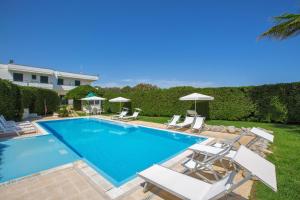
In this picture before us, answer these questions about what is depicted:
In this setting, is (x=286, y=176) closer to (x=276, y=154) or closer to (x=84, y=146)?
(x=276, y=154)

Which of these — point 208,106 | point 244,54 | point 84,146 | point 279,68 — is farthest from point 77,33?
point 279,68

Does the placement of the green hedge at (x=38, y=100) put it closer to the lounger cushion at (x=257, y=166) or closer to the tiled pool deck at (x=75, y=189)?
the tiled pool deck at (x=75, y=189)

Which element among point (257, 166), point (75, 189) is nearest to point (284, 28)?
point (257, 166)

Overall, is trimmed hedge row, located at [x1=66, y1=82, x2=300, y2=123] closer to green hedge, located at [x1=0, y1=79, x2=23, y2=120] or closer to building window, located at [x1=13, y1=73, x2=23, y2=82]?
green hedge, located at [x1=0, y1=79, x2=23, y2=120]

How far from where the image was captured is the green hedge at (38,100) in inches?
676

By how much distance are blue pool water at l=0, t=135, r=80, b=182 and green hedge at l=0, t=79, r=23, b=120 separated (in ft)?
21.0

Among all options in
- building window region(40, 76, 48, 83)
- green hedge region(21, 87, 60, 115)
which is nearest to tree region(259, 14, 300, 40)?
green hedge region(21, 87, 60, 115)

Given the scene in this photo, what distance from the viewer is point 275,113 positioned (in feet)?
36.6

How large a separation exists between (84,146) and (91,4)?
1075 centimetres

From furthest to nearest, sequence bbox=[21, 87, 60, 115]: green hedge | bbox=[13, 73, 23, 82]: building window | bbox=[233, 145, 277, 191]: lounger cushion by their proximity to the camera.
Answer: bbox=[13, 73, 23, 82]: building window
bbox=[21, 87, 60, 115]: green hedge
bbox=[233, 145, 277, 191]: lounger cushion

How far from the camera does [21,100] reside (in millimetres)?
15031

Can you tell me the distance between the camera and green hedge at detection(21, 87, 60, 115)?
17.2 m

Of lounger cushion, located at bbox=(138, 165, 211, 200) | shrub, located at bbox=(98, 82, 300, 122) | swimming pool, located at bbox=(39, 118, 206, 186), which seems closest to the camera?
lounger cushion, located at bbox=(138, 165, 211, 200)

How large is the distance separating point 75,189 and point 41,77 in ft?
114
